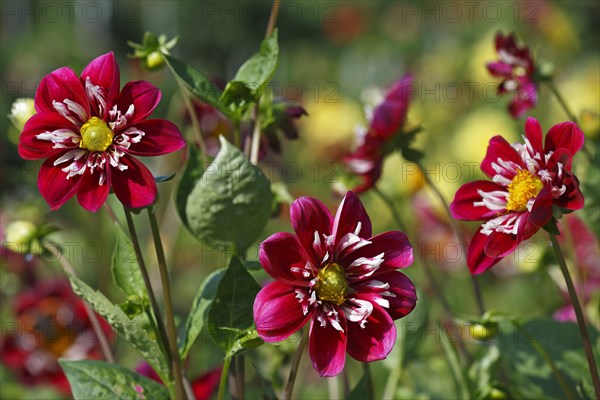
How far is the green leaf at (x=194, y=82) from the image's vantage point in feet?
2.06

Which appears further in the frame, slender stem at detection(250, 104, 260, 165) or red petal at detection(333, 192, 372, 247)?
slender stem at detection(250, 104, 260, 165)

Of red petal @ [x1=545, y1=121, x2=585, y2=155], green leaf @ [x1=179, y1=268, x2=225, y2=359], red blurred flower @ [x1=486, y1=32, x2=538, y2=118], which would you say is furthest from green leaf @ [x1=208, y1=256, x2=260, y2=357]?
red blurred flower @ [x1=486, y1=32, x2=538, y2=118]

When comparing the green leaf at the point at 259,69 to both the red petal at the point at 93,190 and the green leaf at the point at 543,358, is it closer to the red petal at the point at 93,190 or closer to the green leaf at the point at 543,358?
the red petal at the point at 93,190

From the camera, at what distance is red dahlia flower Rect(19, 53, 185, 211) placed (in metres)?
0.57

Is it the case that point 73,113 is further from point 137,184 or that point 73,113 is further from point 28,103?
point 28,103

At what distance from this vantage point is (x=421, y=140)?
2441 millimetres

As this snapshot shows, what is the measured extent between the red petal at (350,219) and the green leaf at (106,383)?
0.21 m

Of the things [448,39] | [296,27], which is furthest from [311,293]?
[296,27]

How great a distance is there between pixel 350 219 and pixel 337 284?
0.15ft

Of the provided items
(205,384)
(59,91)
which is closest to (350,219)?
(59,91)

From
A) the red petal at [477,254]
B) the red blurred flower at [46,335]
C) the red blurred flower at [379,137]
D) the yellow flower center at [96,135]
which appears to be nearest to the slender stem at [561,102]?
the red blurred flower at [379,137]

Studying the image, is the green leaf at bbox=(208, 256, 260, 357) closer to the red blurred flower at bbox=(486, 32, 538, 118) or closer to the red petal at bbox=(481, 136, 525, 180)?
the red petal at bbox=(481, 136, 525, 180)

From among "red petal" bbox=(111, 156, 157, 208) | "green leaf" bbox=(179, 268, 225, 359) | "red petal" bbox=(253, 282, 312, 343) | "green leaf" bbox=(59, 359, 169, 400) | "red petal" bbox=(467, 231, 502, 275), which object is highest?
"red petal" bbox=(111, 156, 157, 208)

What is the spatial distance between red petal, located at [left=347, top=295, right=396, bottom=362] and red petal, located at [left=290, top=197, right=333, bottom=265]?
0.16 feet
